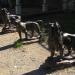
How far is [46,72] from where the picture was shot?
9.79 m

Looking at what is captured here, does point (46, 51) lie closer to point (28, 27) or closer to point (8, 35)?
point (28, 27)

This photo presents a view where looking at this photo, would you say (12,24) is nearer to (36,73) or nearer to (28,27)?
(28,27)

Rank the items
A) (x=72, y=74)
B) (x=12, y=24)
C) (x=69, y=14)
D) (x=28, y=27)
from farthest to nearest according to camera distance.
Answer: (x=69, y=14)
(x=12, y=24)
(x=28, y=27)
(x=72, y=74)

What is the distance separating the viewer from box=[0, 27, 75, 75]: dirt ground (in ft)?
32.4

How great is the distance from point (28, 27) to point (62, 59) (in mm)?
4223

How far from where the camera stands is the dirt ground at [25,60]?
9.88 metres

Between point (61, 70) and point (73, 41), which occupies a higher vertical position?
point (73, 41)

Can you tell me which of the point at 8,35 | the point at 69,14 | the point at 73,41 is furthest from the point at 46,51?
the point at 69,14

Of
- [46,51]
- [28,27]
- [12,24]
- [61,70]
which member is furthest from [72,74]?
[12,24]

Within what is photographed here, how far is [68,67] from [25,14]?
1301 cm

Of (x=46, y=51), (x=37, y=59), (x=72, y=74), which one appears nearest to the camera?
(x=72, y=74)

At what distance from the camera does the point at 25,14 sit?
22562 millimetres

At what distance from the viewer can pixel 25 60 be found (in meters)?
11.3

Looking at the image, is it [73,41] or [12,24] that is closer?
[73,41]
